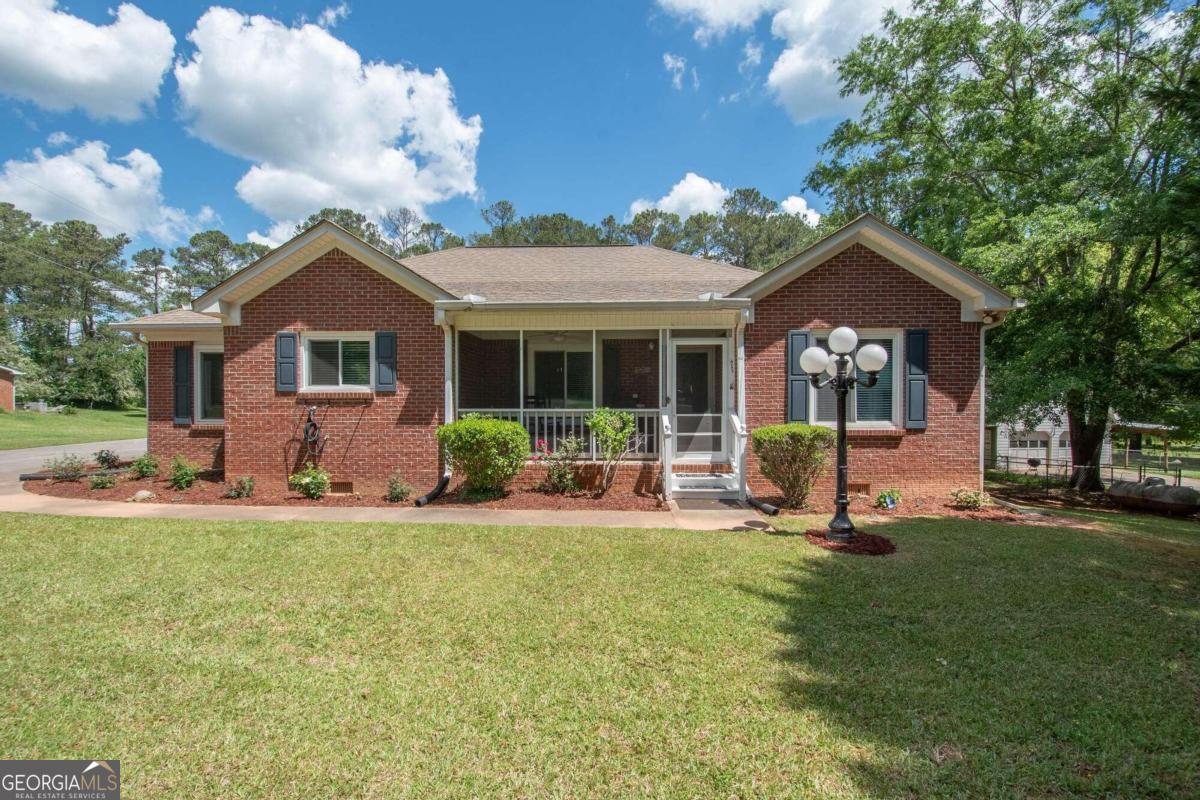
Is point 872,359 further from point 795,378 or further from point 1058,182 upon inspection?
point 1058,182

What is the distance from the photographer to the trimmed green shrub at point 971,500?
8.59 m

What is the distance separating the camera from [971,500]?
8.59m

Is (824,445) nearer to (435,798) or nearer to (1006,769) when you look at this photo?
(1006,769)

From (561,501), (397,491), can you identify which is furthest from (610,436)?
(397,491)

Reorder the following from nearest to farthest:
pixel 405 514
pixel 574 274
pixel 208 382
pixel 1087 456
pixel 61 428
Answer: pixel 405 514 < pixel 208 382 < pixel 574 274 < pixel 1087 456 < pixel 61 428

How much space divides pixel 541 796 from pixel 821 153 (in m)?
21.3

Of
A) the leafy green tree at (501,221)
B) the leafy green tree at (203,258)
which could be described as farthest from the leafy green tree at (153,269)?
the leafy green tree at (501,221)

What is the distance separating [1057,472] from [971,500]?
12.5m

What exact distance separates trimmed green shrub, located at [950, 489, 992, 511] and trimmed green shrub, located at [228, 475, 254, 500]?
1177 centimetres

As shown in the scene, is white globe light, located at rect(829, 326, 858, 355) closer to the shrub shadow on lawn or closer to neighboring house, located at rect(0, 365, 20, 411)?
the shrub shadow on lawn

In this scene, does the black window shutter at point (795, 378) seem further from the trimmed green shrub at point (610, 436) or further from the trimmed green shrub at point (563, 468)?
the trimmed green shrub at point (563, 468)

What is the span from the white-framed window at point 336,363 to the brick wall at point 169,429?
316cm

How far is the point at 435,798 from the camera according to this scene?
7.61 feet

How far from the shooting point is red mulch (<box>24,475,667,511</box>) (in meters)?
8.33
